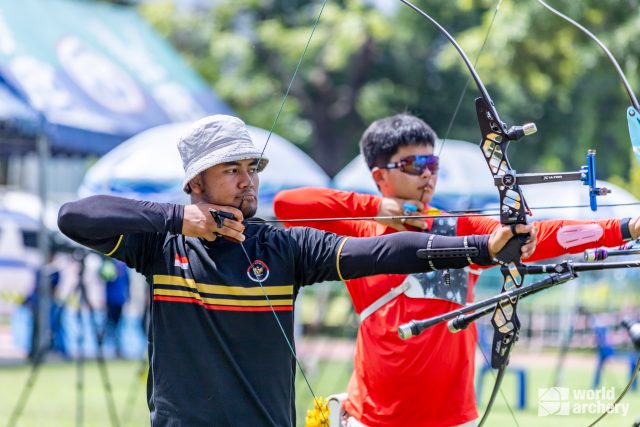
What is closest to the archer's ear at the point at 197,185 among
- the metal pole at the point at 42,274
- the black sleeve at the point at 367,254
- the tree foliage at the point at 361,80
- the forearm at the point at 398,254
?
the black sleeve at the point at 367,254

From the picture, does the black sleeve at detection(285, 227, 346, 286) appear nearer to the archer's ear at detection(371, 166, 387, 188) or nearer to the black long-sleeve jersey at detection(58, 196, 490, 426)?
the black long-sleeve jersey at detection(58, 196, 490, 426)

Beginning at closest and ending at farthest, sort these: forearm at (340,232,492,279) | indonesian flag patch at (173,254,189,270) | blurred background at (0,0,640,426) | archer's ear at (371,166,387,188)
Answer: forearm at (340,232,492,279) < indonesian flag patch at (173,254,189,270) < archer's ear at (371,166,387,188) < blurred background at (0,0,640,426)

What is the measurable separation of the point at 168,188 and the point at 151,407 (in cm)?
501

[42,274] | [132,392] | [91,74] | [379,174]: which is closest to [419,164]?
[379,174]

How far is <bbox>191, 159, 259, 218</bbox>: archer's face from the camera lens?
9.65ft

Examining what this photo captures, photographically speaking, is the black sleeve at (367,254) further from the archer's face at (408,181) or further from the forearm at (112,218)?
the archer's face at (408,181)

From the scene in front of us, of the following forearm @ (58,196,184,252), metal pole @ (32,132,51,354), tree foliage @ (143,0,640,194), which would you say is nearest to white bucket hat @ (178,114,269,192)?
forearm @ (58,196,184,252)

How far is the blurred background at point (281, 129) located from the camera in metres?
8.59

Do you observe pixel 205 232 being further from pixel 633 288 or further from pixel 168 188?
pixel 633 288

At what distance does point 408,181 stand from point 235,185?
0.92m

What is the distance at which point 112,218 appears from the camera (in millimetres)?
2820

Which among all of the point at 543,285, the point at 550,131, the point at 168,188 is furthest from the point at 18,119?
the point at 550,131

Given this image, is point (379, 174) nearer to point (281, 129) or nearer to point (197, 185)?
point (197, 185)

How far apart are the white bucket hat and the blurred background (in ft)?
4.94
